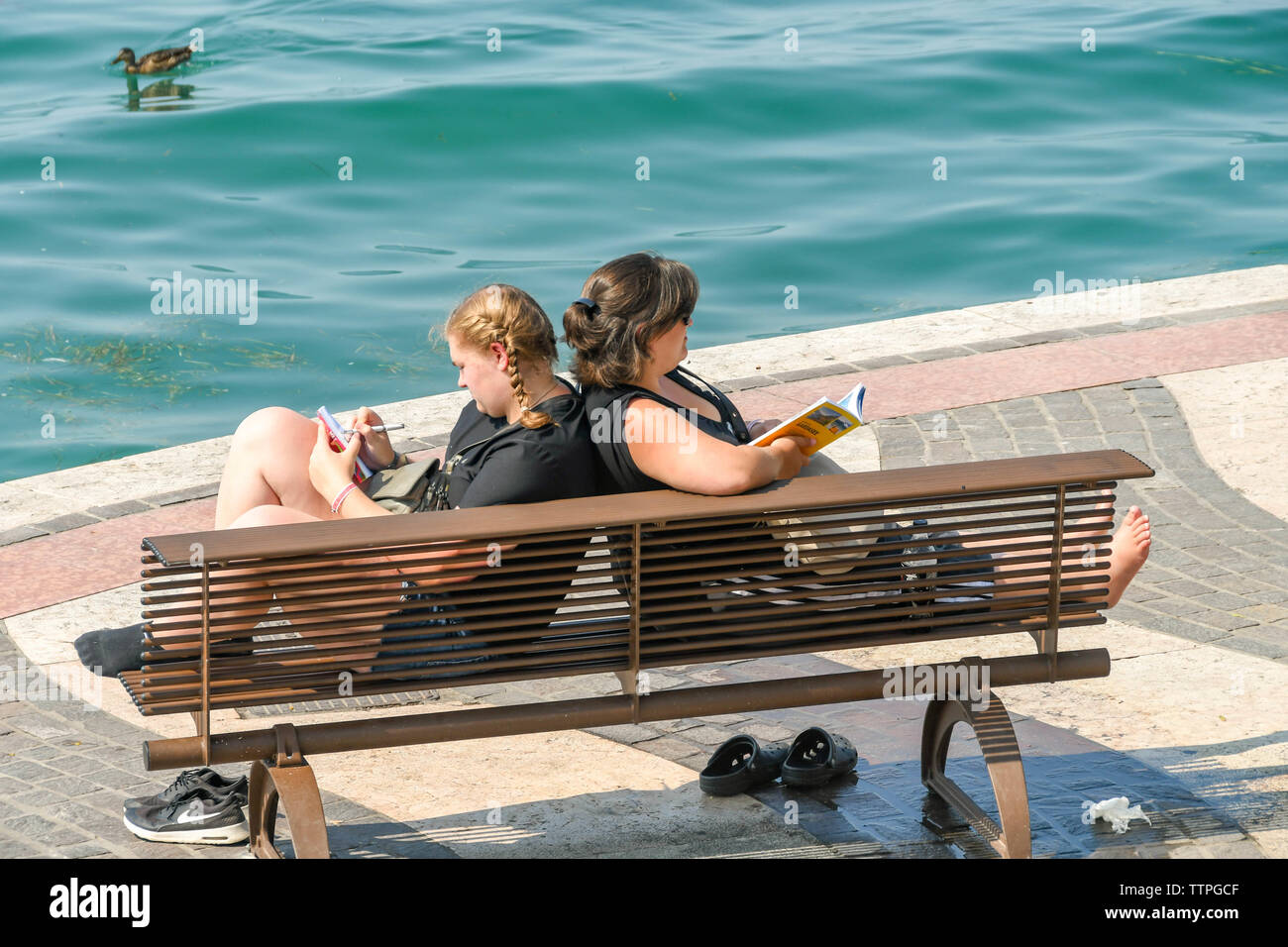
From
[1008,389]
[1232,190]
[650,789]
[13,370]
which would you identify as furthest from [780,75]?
[650,789]

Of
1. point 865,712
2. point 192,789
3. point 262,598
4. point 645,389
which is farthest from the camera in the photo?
point 865,712

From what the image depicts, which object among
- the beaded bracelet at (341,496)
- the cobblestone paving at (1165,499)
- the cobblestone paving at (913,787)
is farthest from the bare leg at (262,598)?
the cobblestone paving at (1165,499)

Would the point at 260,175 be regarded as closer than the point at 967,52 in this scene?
Yes

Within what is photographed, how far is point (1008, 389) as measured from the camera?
7.36 m

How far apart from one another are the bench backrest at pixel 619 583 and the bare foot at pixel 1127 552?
54 millimetres

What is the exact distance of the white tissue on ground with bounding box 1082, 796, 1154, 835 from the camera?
156 inches

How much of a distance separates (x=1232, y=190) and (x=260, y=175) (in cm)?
977

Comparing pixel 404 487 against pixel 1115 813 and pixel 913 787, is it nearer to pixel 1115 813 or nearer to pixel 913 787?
pixel 913 787

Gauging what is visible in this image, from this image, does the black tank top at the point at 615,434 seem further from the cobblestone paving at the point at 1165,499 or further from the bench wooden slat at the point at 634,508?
the cobblestone paving at the point at 1165,499

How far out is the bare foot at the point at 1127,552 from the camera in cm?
395

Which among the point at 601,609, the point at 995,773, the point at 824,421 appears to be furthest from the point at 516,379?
the point at 995,773

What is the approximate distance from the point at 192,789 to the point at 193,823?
117 mm

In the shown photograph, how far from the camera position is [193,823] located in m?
3.95
